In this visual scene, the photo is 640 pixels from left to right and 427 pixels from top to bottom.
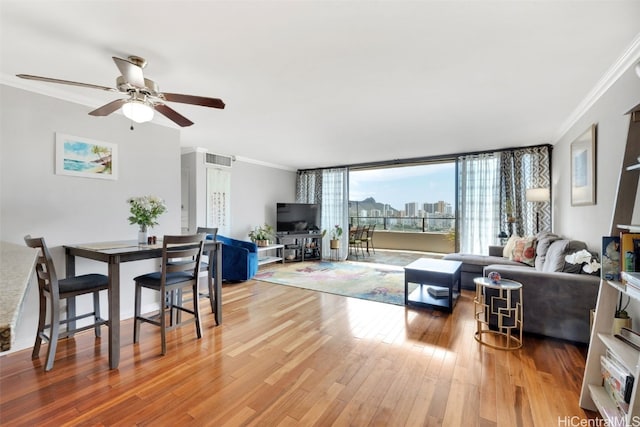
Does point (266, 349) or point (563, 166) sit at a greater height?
point (563, 166)

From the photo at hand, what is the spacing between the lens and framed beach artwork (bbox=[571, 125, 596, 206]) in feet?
9.02

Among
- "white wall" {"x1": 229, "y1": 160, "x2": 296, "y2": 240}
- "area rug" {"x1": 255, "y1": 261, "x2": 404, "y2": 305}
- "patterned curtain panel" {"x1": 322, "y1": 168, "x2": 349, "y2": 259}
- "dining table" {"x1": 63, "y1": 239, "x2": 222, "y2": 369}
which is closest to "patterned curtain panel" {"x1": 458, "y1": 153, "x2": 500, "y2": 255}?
"area rug" {"x1": 255, "y1": 261, "x2": 404, "y2": 305}

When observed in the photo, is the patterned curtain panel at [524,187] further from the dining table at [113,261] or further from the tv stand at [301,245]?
the dining table at [113,261]

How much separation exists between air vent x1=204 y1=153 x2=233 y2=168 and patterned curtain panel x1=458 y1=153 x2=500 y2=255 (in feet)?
15.0

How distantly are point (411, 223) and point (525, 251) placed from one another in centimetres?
472

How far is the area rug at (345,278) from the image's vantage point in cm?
406

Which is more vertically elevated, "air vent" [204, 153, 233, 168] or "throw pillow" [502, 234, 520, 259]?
"air vent" [204, 153, 233, 168]

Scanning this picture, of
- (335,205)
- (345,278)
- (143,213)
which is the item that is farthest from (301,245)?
(143,213)

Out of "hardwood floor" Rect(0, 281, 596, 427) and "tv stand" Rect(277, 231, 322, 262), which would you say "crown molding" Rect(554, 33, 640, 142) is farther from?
"tv stand" Rect(277, 231, 322, 262)

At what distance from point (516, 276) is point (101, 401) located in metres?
3.50

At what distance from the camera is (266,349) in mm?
2420

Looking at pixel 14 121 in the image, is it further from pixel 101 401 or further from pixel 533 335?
pixel 533 335

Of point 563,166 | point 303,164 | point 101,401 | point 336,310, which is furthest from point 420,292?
point 303,164

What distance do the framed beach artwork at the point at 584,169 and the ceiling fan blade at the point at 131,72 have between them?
13.1 ft
